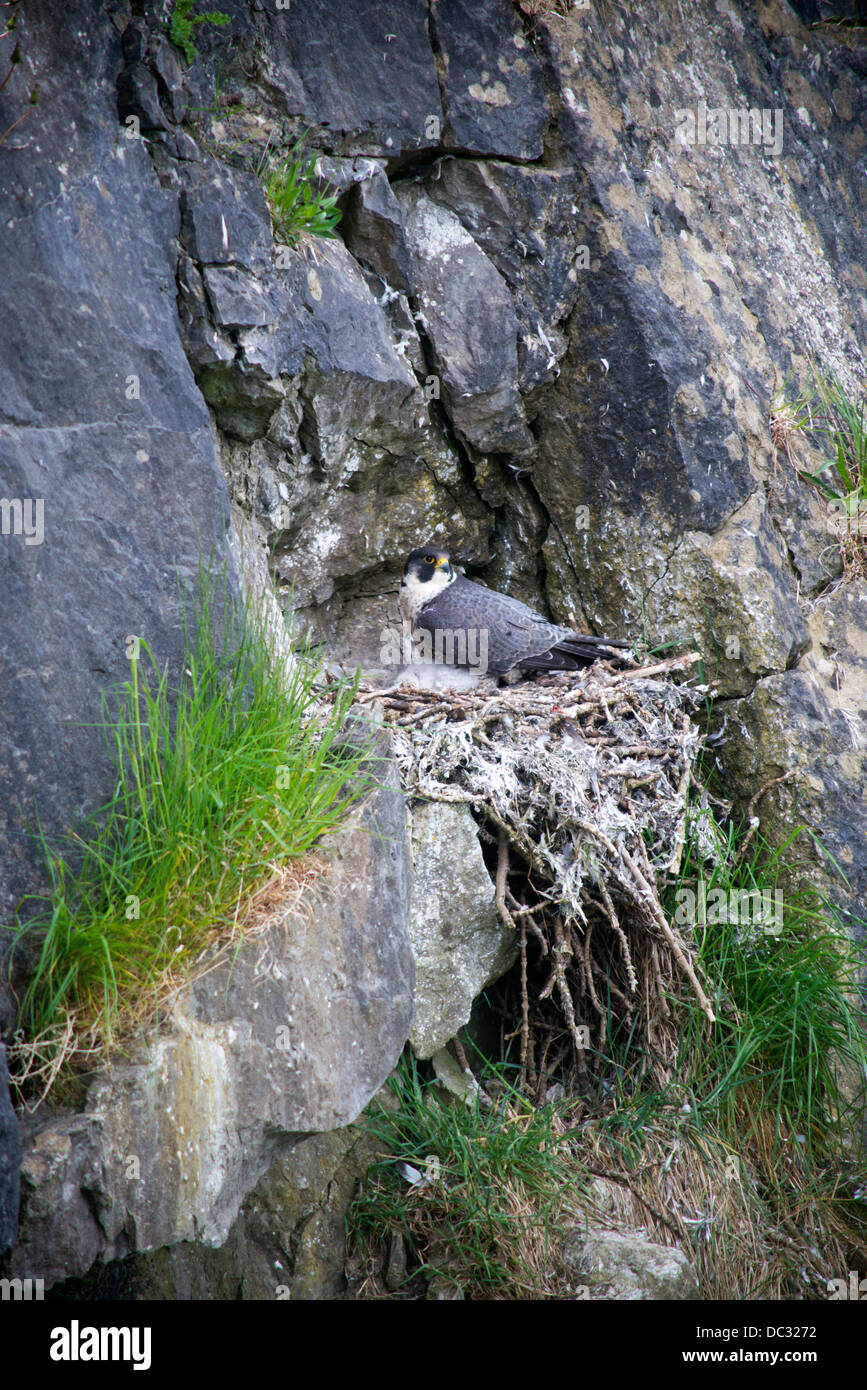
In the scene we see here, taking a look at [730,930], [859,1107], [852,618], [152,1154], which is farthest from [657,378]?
[152,1154]

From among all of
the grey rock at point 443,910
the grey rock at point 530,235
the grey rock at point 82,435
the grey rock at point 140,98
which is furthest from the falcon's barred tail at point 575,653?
the grey rock at point 140,98

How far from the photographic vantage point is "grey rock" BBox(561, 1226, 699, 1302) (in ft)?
13.7

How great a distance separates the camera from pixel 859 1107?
4750 mm

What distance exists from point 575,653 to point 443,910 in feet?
5.74

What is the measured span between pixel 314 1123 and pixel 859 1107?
2738 millimetres

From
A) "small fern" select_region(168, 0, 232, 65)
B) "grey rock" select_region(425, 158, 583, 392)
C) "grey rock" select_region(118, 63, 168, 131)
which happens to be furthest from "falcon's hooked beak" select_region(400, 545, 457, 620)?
"small fern" select_region(168, 0, 232, 65)

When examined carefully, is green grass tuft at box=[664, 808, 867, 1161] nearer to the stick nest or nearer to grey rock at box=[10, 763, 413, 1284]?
the stick nest

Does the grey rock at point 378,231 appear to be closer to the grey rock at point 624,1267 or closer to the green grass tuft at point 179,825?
the green grass tuft at point 179,825

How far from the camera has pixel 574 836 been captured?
4.53 m

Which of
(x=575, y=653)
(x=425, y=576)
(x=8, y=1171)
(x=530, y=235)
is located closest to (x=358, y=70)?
(x=530, y=235)

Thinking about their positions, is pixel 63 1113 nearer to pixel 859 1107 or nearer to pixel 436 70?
pixel 859 1107

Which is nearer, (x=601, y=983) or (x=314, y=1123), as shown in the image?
(x=314, y=1123)

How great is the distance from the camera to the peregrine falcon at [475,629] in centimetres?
544

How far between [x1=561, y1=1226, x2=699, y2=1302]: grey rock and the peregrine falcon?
2694 mm
